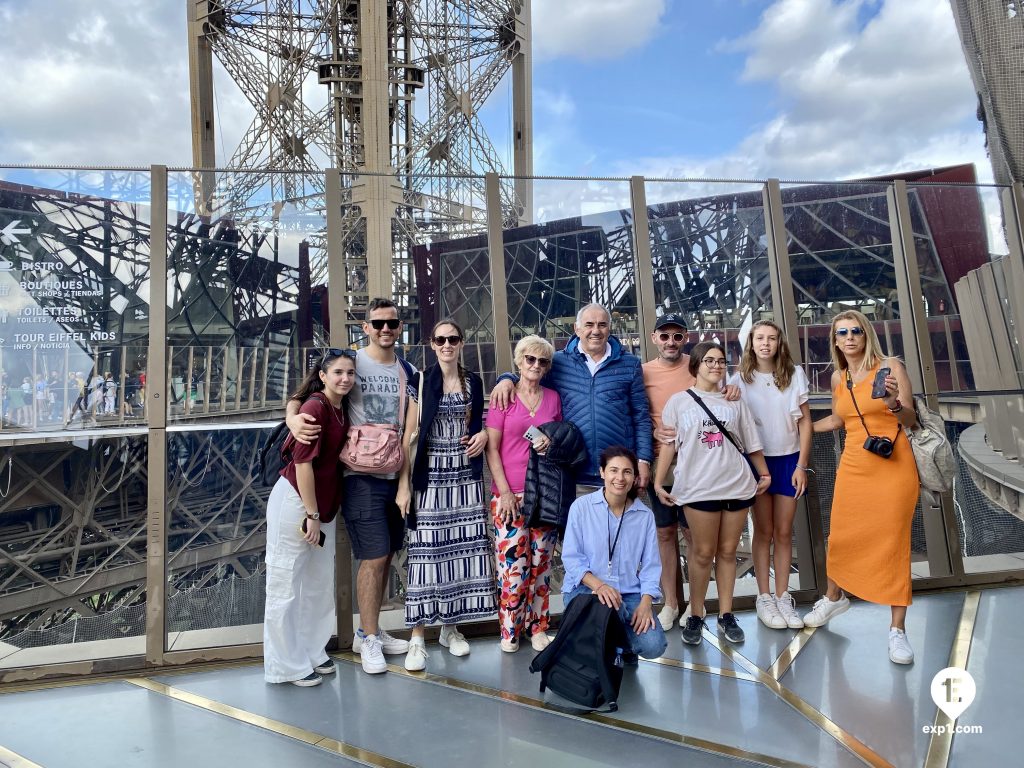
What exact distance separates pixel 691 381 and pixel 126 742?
238 centimetres

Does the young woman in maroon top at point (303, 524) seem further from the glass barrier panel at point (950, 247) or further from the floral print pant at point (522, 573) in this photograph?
the glass barrier panel at point (950, 247)

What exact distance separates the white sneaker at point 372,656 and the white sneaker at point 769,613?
5.30 feet

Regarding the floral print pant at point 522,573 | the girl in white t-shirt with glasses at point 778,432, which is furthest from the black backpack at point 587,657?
the girl in white t-shirt with glasses at point 778,432

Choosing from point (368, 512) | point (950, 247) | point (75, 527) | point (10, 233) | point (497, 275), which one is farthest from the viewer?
point (950, 247)

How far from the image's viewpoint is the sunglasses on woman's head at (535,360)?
101 inches

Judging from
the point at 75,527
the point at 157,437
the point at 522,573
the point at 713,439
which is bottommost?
the point at 522,573

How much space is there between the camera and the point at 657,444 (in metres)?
2.77

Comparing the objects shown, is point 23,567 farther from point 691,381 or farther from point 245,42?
point 245,42

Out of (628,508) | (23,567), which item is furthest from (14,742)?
(628,508)

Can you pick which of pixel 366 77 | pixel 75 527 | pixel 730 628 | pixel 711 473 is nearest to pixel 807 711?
pixel 730 628

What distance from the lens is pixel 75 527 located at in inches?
120

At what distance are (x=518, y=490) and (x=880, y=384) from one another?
4.71 ft

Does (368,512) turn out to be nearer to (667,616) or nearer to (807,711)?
(667,616)

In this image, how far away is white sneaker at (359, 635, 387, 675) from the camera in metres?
2.48
